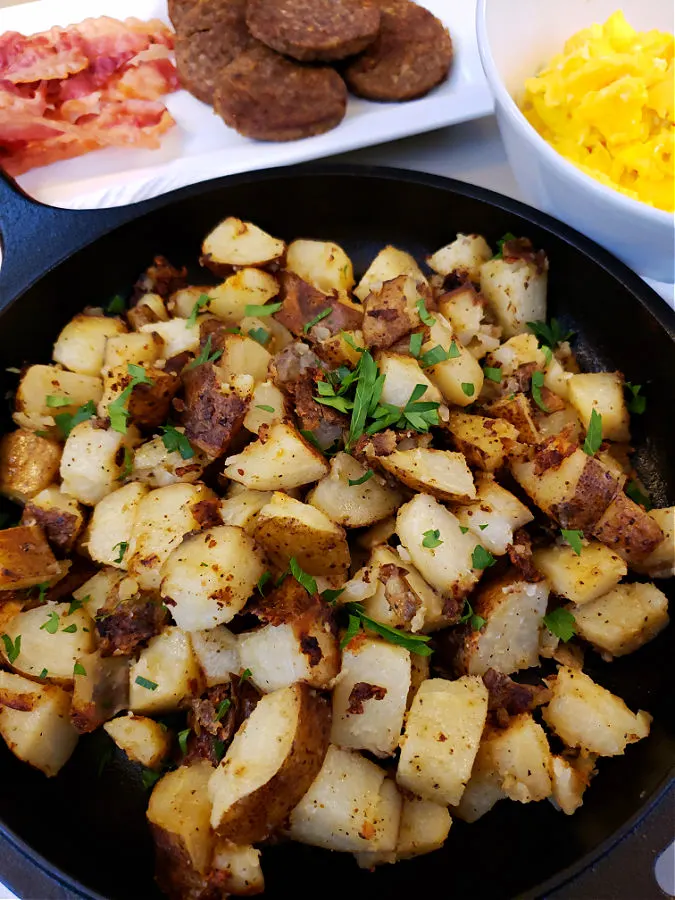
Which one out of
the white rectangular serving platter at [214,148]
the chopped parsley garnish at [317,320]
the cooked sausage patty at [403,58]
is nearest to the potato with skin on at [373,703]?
the chopped parsley garnish at [317,320]

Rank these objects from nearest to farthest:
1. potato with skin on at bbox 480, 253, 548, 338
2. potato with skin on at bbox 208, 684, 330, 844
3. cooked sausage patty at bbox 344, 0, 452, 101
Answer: potato with skin on at bbox 208, 684, 330, 844, potato with skin on at bbox 480, 253, 548, 338, cooked sausage patty at bbox 344, 0, 452, 101

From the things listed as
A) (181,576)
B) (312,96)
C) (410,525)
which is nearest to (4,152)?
(312,96)

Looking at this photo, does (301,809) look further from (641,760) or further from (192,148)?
(192,148)

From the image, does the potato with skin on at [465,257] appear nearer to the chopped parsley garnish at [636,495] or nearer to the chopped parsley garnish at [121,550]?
the chopped parsley garnish at [636,495]

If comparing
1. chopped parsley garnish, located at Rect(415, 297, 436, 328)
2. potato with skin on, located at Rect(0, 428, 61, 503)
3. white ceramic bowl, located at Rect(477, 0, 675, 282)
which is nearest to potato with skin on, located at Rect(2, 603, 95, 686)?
potato with skin on, located at Rect(0, 428, 61, 503)

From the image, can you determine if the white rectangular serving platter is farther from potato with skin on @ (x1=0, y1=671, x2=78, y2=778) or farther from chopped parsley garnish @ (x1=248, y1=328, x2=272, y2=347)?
potato with skin on @ (x1=0, y1=671, x2=78, y2=778)

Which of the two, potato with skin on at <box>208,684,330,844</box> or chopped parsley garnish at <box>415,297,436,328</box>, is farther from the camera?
chopped parsley garnish at <box>415,297,436,328</box>

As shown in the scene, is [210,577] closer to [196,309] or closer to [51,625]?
[51,625]

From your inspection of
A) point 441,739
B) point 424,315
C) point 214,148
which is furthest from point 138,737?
point 214,148
